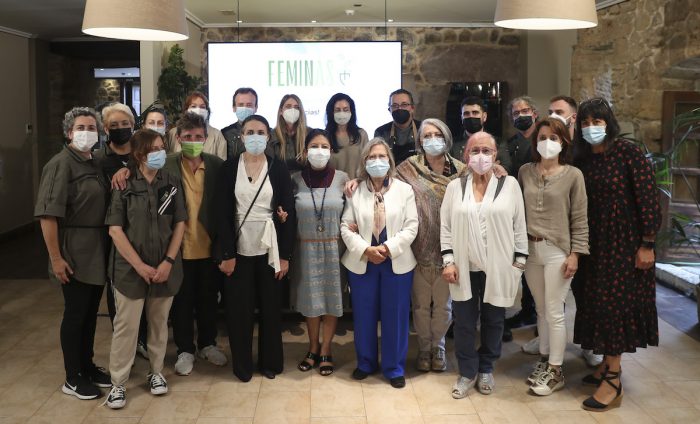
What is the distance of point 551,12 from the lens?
292 cm

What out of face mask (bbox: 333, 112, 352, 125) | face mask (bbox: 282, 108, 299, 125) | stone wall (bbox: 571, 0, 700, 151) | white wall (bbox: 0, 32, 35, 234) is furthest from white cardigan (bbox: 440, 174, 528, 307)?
white wall (bbox: 0, 32, 35, 234)

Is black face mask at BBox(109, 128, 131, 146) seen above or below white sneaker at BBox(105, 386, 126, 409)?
above

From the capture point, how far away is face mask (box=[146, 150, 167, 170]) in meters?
3.37

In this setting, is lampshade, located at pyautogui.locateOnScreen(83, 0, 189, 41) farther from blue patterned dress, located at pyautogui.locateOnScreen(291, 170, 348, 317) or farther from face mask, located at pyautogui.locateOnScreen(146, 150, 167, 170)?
blue patterned dress, located at pyautogui.locateOnScreen(291, 170, 348, 317)

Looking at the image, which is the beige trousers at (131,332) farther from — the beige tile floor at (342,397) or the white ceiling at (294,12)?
the white ceiling at (294,12)

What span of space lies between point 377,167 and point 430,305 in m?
0.88

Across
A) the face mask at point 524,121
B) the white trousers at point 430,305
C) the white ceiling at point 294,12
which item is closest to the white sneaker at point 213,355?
the white trousers at point 430,305

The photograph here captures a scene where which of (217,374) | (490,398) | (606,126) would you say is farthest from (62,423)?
(606,126)

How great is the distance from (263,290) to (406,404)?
972mm

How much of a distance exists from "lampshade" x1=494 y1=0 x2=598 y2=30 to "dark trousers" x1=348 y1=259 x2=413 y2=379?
139cm

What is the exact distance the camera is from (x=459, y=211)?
3.46 m

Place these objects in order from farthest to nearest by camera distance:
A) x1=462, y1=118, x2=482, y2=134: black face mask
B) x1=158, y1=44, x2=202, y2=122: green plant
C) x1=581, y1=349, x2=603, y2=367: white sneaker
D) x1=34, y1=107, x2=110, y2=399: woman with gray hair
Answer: x1=158, y1=44, x2=202, y2=122: green plant < x1=462, y1=118, x2=482, y2=134: black face mask < x1=581, y1=349, x2=603, y2=367: white sneaker < x1=34, y1=107, x2=110, y2=399: woman with gray hair

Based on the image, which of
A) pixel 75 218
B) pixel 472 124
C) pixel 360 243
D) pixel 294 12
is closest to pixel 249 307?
pixel 360 243

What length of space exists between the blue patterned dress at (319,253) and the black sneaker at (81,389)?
45.2 inches
